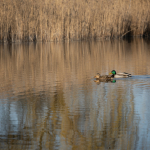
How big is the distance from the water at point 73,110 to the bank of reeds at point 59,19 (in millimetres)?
9361

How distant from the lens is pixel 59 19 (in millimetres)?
20156

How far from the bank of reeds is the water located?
936 centimetres

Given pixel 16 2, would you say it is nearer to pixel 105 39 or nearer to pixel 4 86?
pixel 105 39

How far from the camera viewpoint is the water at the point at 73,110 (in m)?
4.24

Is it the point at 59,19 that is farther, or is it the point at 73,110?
the point at 59,19

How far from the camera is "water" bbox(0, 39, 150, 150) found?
4.24 m

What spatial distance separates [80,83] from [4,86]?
5.26 feet

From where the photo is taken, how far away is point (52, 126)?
4.79 m

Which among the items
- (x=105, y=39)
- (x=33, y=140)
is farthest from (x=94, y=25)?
(x=33, y=140)

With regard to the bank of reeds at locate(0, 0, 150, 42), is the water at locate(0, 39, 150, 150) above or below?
below

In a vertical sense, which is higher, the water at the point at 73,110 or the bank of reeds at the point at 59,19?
the bank of reeds at the point at 59,19

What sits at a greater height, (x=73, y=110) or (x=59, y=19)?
(x=59, y=19)

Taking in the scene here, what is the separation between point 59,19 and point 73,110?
15.0 m

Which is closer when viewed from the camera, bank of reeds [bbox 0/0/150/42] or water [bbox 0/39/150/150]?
water [bbox 0/39/150/150]
